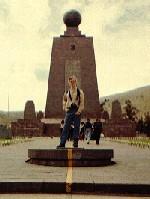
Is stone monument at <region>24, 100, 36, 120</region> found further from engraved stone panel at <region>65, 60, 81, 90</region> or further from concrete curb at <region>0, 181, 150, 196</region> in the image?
concrete curb at <region>0, 181, 150, 196</region>

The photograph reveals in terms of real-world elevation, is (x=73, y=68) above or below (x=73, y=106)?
above

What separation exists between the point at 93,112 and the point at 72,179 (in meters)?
43.1

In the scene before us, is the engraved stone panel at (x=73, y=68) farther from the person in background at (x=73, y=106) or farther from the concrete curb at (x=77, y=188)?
the concrete curb at (x=77, y=188)

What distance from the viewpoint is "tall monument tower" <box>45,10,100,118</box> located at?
51250 mm

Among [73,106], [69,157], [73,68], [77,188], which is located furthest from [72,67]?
[77,188]

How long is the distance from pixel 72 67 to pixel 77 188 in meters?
43.9

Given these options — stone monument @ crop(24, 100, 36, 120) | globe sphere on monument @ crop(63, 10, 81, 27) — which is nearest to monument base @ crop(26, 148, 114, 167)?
globe sphere on monument @ crop(63, 10, 81, 27)

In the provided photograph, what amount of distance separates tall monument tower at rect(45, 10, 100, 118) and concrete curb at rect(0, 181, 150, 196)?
141 ft

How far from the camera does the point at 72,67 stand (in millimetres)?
51531

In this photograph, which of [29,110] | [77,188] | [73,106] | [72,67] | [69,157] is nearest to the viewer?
[77,188]

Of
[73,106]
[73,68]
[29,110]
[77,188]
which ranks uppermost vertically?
[73,68]

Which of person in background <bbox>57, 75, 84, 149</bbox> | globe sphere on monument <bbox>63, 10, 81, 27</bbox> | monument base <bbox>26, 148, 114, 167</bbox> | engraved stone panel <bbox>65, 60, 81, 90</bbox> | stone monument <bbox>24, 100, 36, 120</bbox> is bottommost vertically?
monument base <bbox>26, 148, 114, 167</bbox>

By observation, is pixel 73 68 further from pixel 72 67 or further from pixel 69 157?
pixel 69 157

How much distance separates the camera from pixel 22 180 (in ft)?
26.3
